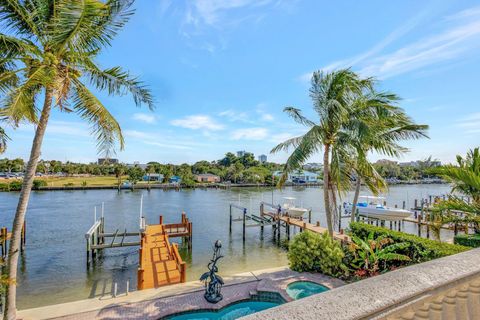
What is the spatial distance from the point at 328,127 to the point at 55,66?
9.04 meters

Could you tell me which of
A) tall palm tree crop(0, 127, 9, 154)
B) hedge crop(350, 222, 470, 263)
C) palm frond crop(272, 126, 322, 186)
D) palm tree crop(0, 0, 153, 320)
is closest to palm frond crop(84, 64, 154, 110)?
palm tree crop(0, 0, 153, 320)

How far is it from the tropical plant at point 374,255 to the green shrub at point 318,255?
24.9 inches

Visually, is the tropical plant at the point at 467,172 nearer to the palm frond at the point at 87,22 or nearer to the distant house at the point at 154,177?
the palm frond at the point at 87,22

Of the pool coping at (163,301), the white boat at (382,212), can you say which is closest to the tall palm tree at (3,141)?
the pool coping at (163,301)

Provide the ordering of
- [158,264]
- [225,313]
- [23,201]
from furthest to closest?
[158,264]
[225,313]
[23,201]

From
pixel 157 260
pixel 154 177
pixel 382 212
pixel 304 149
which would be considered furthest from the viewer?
pixel 154 177

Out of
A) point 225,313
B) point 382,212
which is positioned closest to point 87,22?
point 225,313

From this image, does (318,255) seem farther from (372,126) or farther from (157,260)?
(157,260)

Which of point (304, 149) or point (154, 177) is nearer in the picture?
point (304, 149)

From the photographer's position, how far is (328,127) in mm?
10367

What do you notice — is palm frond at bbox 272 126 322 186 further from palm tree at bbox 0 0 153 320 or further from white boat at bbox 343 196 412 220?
white boat at bbox 343 196 412 220

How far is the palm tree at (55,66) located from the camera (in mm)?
5656

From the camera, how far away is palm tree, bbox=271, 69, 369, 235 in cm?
1008

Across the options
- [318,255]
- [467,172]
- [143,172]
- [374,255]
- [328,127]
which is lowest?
[318,255]
